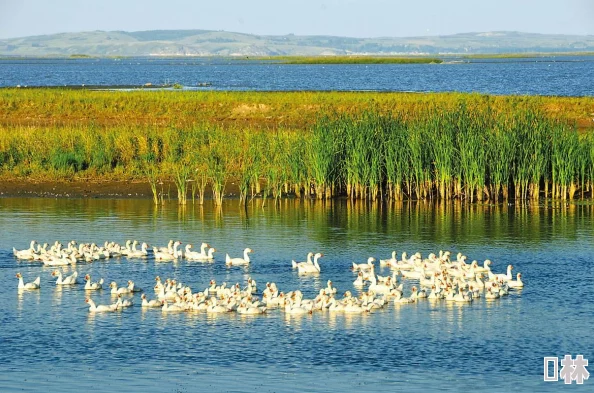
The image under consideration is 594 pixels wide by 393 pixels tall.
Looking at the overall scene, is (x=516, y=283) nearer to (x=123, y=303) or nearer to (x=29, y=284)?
(x=123, y=303)

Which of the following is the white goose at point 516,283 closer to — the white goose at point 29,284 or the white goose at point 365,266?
the white goose at point 365,266

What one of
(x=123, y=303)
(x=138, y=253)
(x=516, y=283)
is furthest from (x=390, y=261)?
(x=123, y=303)

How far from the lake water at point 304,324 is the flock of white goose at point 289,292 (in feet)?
1.03

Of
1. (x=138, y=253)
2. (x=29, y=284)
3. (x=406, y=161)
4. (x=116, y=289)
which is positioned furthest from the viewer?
(x=406, y=161)

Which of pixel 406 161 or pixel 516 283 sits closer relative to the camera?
pixel 516 283

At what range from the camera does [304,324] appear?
23.4 metres

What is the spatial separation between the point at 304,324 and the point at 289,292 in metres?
2.56

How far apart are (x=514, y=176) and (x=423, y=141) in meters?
3.55

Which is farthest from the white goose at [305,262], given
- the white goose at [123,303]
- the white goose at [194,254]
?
the white goose at [123,303]

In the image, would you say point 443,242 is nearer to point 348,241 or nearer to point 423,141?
point 348,241

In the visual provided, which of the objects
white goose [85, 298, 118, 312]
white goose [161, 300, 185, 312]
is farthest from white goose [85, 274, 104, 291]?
white goose [161, 300, 185, 312]

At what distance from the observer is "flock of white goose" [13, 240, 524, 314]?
2458 cm

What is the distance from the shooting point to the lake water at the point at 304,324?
1969 cm

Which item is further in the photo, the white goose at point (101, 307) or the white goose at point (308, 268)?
the white goose at point (308, 268)
